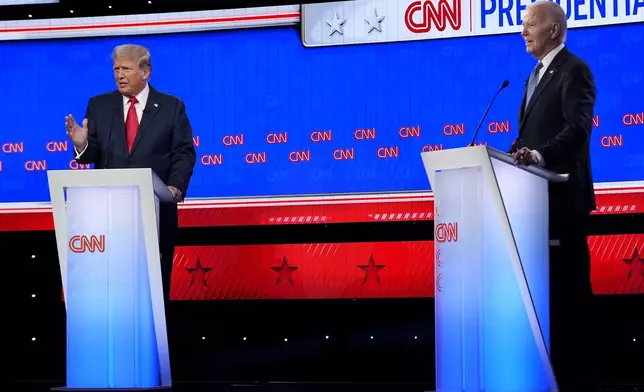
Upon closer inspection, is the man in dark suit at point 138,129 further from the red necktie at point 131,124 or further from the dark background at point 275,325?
the dark background at point 275,325

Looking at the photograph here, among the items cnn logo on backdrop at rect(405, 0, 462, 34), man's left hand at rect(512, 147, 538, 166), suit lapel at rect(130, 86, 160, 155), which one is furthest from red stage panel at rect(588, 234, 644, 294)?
suit lapel at rect(130, 86, 160, 155)

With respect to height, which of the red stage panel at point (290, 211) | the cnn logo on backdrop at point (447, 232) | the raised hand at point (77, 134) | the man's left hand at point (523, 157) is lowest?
the cnn logo on backdrop at point (447, 232)

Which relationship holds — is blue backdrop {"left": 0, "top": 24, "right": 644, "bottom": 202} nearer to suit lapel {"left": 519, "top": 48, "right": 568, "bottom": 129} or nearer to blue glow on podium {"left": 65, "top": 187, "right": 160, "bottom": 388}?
suit lapel {"left": 519, "top": 48, "right": 568, "bottom": 129}

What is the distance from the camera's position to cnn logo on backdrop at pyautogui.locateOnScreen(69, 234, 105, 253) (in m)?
3.63

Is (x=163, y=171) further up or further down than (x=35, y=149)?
further down

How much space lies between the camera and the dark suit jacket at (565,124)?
131 inches

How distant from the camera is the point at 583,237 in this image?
3355mm

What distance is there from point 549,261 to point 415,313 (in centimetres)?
207

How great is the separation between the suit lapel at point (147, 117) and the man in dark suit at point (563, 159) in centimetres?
157

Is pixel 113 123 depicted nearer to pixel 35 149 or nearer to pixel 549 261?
pixel 35 149

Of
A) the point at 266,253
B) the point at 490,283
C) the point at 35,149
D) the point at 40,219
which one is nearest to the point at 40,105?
the point at 35,149

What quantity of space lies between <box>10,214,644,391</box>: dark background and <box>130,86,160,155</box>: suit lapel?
135cm

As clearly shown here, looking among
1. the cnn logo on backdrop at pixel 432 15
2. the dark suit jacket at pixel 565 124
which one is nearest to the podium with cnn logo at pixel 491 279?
the dark suit jacket at pixel 565 124

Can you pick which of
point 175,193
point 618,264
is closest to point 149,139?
point 175,193
